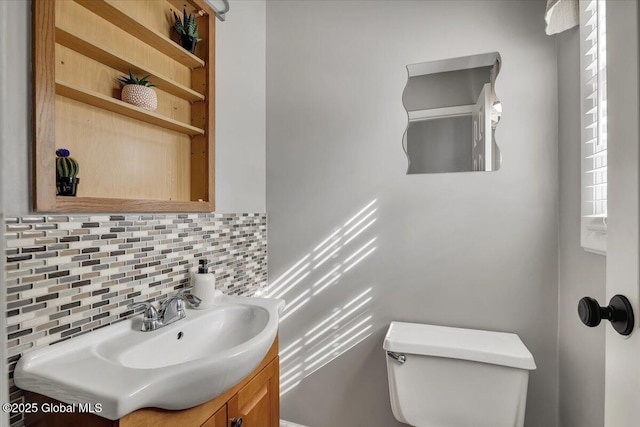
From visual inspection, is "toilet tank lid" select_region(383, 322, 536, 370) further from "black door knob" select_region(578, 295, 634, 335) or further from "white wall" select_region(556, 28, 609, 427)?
"black door knob" select_region(578, 295, 634, 335)

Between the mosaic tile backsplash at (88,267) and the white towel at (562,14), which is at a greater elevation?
the white towel at (562,14)

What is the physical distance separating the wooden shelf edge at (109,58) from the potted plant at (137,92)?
0.03 m

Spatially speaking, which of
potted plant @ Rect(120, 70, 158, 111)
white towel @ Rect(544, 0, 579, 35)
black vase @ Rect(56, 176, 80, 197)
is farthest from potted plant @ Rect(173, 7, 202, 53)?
white towel @ Rect(544, 0, 579, 35)

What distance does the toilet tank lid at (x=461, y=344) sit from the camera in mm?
1188

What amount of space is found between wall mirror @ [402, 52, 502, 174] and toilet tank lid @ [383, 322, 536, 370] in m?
0.73

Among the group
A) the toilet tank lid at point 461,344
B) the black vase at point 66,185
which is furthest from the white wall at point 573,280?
the black vase at point 66,185

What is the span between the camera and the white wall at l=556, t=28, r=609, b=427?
105 cm

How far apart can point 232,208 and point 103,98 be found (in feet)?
2.28

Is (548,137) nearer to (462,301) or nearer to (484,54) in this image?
(484,54)

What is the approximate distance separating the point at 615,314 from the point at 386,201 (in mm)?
1101

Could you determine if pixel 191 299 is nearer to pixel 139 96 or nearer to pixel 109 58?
pixel 139 96

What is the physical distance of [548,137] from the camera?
4.43ft

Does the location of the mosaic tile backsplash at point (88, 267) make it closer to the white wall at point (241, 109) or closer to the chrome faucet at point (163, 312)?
the chrome faucet at point (163, 312)

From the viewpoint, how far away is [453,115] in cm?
150
